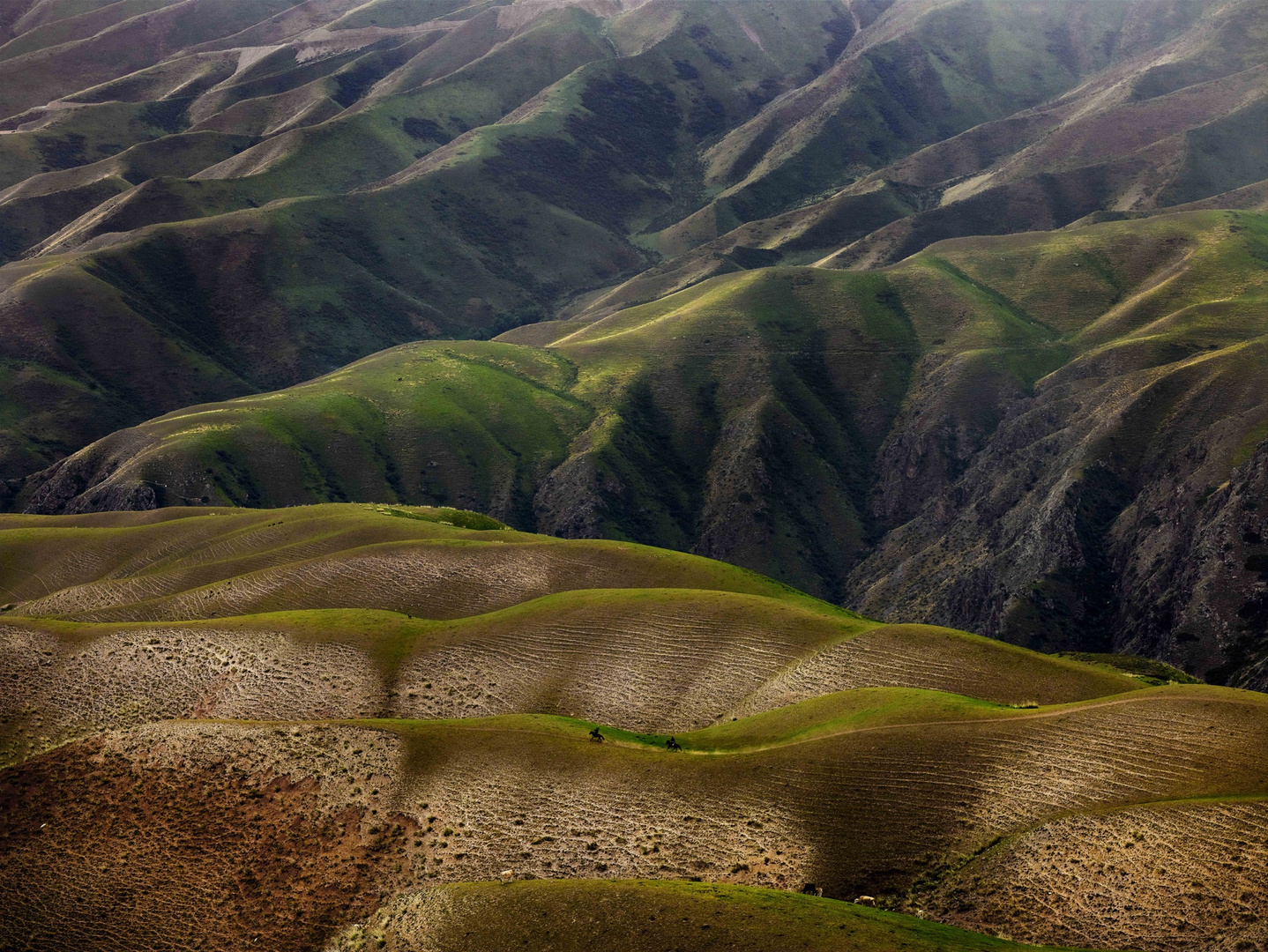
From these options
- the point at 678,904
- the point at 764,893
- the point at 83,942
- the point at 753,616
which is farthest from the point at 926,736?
Answer: the point at 83,942

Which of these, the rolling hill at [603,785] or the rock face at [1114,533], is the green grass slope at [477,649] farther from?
the rock face at [1114,533]

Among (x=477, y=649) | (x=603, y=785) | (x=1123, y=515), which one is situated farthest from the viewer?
(x=1123, y=515)

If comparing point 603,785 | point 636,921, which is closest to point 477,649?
point 603,785

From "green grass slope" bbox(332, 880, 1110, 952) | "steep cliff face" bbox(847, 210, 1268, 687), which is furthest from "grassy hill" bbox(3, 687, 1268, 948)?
"steep cliff face" bbox(847, 210, 1268, 687)

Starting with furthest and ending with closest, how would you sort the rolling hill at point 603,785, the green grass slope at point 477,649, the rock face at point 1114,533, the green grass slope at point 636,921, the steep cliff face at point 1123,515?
1. the steep cliff face at point 1123,515
2. the rock face at point 1114,533
3. the green grass slope at point 477,649
4. the rolling hill at point 603,785
5. the green grass slope at point 636,921

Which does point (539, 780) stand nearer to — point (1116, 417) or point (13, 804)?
point (13, 804)

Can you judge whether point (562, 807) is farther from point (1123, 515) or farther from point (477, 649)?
point (1123, 515)

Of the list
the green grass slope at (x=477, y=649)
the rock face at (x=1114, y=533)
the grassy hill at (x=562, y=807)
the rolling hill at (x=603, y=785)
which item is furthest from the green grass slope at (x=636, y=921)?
the rock face at (x=1114, y=533)

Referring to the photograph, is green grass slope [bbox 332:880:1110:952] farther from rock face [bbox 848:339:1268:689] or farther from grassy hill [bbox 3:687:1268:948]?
rock face [bbox 848:339:1268:689]

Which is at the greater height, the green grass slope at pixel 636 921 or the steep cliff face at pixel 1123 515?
the green grass slope at pixel 636 921
